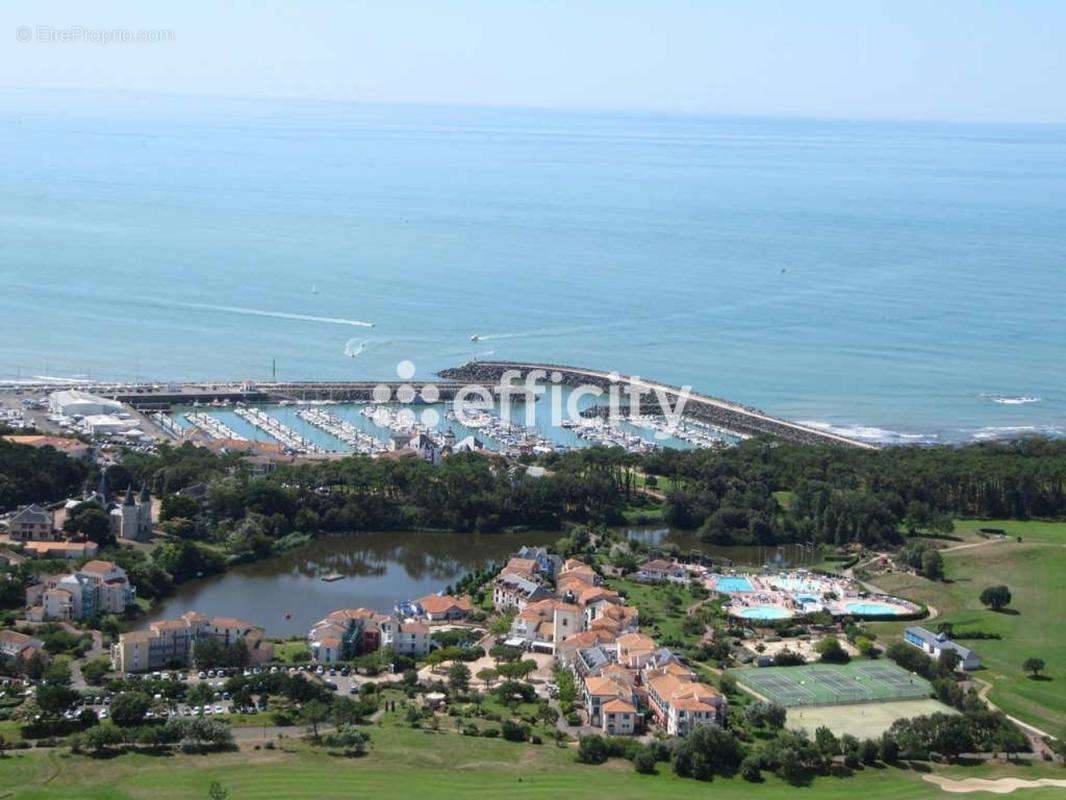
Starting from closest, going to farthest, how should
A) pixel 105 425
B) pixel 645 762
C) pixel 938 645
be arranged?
pixel 645 762, pixel 938 645, pixel 105 425

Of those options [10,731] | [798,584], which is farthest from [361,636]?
[798,584]

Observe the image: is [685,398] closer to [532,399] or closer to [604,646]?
[532,399]

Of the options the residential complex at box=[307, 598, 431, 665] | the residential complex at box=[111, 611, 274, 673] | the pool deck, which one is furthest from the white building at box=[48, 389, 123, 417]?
the pool deck

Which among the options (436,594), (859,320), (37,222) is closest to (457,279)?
(859,320)

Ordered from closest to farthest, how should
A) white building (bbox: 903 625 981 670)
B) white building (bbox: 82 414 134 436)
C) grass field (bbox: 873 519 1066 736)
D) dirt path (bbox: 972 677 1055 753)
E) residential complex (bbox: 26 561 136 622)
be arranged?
dirt path (bbox: 972 677 1055 753), grass field (bbox: 873 519 1066 736), white building (bbox: 903 625 981 670), residential complex (bbox: 26 561 136 622), white building (bbox: 82 414 134 436)

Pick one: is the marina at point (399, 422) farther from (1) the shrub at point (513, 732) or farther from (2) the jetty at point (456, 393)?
(1) the shrub at point (513, 732)

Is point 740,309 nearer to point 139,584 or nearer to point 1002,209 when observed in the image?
point 139,584

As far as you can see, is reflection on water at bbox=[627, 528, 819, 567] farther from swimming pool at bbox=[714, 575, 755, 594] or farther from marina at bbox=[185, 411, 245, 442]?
marina at bbox=[185, 411, 245, 442]
